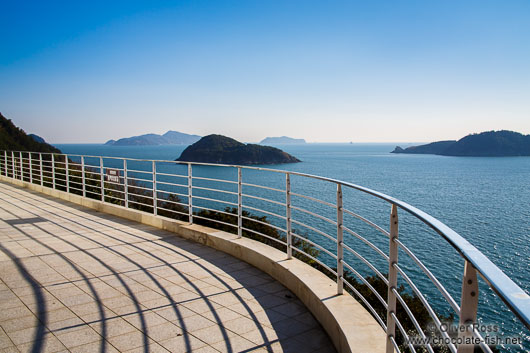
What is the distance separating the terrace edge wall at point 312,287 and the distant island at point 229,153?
86.1 m

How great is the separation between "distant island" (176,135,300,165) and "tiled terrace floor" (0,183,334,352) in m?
86.6

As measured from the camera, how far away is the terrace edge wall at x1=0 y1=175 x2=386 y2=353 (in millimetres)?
2703

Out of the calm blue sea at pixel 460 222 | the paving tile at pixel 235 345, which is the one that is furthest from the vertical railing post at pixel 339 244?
the calm blue sea at pixel 460 222

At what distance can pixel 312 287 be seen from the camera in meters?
3.62

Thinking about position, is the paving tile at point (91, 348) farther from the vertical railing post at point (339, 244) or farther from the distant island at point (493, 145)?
the distant island at point (493, 145)

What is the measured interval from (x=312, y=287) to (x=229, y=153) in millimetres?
92063

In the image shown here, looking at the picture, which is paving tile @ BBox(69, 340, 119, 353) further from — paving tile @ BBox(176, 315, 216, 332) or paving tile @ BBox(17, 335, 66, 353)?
paving tile @ BBox(176, 315, 216, 332)

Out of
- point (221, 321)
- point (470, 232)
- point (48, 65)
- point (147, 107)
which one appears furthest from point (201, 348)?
point (147, 107)

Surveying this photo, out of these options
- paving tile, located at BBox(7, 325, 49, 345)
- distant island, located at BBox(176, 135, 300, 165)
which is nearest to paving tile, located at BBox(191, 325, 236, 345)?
paving tile, located at BBox(7, 325, 49, 345)

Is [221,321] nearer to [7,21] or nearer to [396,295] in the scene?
[396,295]

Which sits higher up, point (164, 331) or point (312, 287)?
point (312, 287)

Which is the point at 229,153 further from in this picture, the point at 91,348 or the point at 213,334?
the point at 91,348

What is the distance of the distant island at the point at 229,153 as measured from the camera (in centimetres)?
9431

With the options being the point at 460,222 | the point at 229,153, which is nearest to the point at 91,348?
the point at 460,222
